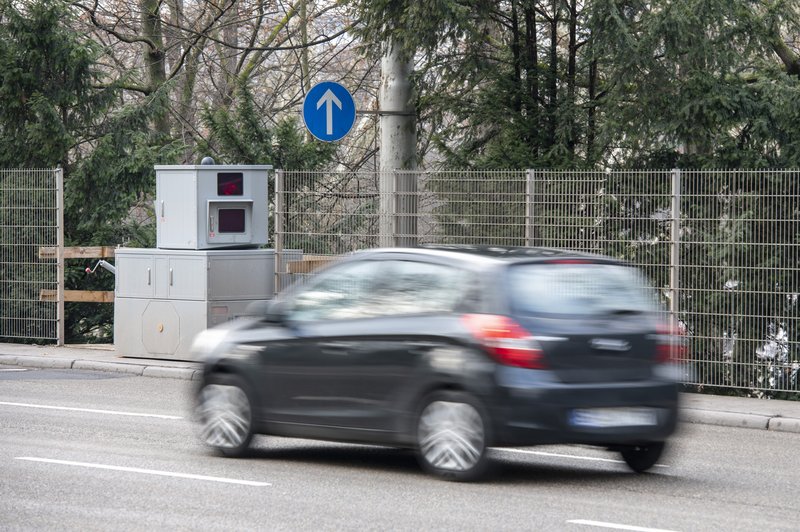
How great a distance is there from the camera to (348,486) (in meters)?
9.34

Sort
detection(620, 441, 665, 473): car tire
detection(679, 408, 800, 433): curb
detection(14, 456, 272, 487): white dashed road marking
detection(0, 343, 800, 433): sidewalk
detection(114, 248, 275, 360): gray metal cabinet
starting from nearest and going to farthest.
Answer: detection(14, 456, 272, 487): white dashed road marking, detection(620, 441, 665, 473): car tire, detection(679, 408, 800, 433): curb, detection(0, 343, 800, 433): sidewalk, detection(114, 248, 275, 360): gray metal cabinet

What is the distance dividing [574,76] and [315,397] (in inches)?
425

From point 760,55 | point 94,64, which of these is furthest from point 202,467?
point 94,64

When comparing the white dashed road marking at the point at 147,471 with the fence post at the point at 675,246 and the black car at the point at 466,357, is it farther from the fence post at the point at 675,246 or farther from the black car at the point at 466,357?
the fence post at the point at 675,246

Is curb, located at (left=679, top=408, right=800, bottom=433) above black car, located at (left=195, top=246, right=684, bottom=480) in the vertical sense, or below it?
below

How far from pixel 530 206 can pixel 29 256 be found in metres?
8.40

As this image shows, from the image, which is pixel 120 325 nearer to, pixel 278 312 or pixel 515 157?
pixel 515 157

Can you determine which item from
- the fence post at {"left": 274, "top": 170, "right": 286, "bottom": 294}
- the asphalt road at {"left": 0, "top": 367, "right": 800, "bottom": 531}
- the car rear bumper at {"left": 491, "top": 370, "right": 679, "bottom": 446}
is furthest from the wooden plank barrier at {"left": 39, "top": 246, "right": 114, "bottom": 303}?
the car rear bumper at {"left": 491, "top": 370, "right": 679, "bottom": 446}

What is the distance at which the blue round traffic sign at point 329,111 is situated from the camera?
18344 millimetres

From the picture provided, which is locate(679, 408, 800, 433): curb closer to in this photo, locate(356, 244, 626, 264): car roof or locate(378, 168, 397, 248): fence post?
locate(356, 244, 626, 264): car roof

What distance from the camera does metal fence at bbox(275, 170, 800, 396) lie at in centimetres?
1523

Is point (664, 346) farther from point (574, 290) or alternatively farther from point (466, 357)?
point (466, 357)

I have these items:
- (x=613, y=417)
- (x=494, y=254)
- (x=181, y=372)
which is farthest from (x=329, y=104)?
(x=613, y=417)

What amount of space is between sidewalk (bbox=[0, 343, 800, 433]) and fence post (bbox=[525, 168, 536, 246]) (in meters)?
2.62
